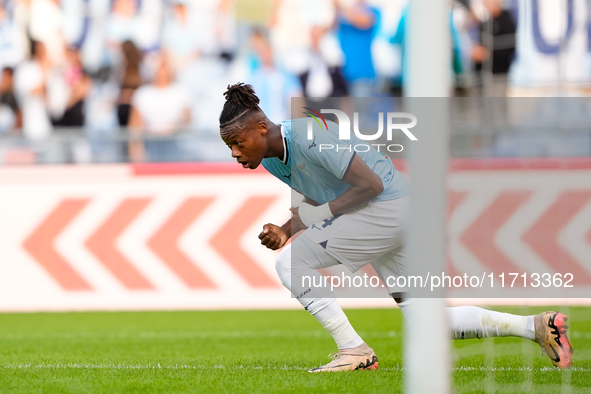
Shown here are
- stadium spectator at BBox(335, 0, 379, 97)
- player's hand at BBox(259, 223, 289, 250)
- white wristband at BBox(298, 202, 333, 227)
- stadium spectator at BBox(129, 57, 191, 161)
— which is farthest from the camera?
stadium spectator at BBox(335, 0, 379, 97)

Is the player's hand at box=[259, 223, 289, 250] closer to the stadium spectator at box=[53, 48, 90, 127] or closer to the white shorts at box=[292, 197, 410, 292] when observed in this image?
the white shorts at box=[292, 197, 410, 292]

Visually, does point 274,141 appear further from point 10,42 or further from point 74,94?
point 10,42

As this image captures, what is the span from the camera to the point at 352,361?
5.59 meters

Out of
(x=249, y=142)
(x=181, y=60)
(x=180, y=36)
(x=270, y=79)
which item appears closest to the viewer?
(x=249, y=142)

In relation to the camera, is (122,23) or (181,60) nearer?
(181,60)

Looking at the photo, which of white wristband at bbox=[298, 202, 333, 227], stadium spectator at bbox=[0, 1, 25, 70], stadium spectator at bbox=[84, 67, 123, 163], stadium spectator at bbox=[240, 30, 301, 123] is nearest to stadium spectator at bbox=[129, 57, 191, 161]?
stadium spectator at bbox=[84, 67, 123, 163]

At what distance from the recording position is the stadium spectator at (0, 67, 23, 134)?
1276 cm

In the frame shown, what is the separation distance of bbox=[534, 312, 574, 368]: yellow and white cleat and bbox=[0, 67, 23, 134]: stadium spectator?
9.44m

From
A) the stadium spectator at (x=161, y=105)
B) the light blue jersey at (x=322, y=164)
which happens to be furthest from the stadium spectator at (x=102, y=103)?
the light blue jersey at (x=322, y=164)

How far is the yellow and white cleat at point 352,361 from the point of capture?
5578mm

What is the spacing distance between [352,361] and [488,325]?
0.92 meters

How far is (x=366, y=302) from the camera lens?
11.0m

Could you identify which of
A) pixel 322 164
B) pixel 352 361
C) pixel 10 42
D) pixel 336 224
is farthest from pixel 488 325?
pixel 10 42

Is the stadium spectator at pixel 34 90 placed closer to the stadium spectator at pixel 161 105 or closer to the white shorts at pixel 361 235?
the stadium spectator at pixel 161 105
